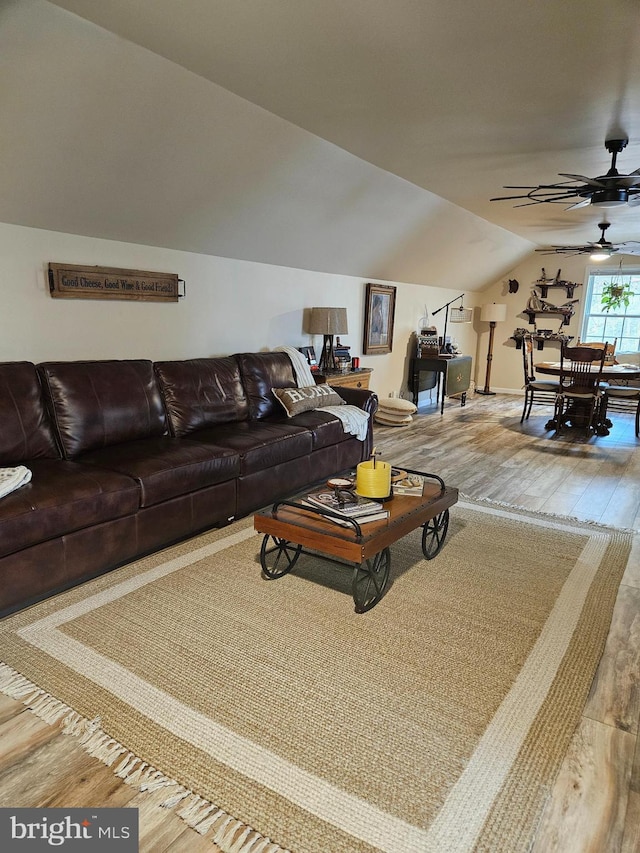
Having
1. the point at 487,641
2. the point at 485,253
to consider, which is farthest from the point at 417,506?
the point at 485,253

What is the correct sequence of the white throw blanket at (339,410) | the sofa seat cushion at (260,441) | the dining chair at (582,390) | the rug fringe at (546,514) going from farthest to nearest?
1. the dining chair at (582,390)
2. the white throw blanket at (339,410)
3. the rug fringe at (546,514)
4. the sofa seat cushion at (260,441)

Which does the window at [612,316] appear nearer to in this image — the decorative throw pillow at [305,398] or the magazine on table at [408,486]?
the decorative throw pillow at [305,398]

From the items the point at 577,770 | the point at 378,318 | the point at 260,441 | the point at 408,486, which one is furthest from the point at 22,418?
the point at 378,318

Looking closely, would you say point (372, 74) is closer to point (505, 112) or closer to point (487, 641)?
point (505, 112)

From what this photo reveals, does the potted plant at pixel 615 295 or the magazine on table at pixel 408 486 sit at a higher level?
the potted plant at pixel 615 295

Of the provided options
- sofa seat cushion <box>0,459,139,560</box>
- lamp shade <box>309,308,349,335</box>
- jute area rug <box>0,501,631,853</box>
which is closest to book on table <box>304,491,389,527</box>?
jute area rug <box>0,501,631,853</box>

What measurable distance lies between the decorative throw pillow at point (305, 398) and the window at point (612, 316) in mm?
5724

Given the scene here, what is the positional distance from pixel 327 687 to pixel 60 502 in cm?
135

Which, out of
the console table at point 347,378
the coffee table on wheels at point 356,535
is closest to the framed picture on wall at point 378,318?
the console table at point 347,378

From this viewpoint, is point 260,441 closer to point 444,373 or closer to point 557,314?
point 444,373

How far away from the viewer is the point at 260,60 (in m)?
2.47

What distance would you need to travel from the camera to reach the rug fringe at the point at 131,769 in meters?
1.36

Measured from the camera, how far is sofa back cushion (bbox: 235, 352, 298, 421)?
4.09 m

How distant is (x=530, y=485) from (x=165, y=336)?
117 inches
